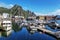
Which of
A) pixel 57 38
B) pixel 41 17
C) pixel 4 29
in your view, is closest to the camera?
pixel 57 38

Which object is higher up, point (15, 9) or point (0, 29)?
point (15, 9)

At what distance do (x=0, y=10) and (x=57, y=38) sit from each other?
78.7 feet

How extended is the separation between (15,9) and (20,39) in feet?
91.3

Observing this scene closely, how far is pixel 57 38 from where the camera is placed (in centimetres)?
875

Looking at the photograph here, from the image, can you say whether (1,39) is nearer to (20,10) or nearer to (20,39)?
(20,39)

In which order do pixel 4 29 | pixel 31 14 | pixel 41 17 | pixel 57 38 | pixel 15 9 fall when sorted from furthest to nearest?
pixel 15 9, pixel 31 14, pixel 41 17, pixel 4 29, pixel 57 38

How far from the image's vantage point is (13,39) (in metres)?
8.91

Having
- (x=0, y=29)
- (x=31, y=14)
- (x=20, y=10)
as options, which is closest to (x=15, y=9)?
(x=20, y=10)

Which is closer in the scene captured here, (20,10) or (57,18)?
(57,18)

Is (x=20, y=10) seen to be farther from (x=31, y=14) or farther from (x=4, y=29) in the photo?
(x=4, y=29)

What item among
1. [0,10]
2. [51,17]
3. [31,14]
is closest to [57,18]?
[51,17]

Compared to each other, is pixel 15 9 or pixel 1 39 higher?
pixel 15 9

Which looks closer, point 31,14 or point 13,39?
point 13,39

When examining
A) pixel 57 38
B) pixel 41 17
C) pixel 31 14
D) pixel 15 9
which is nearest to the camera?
pixel 57 38
